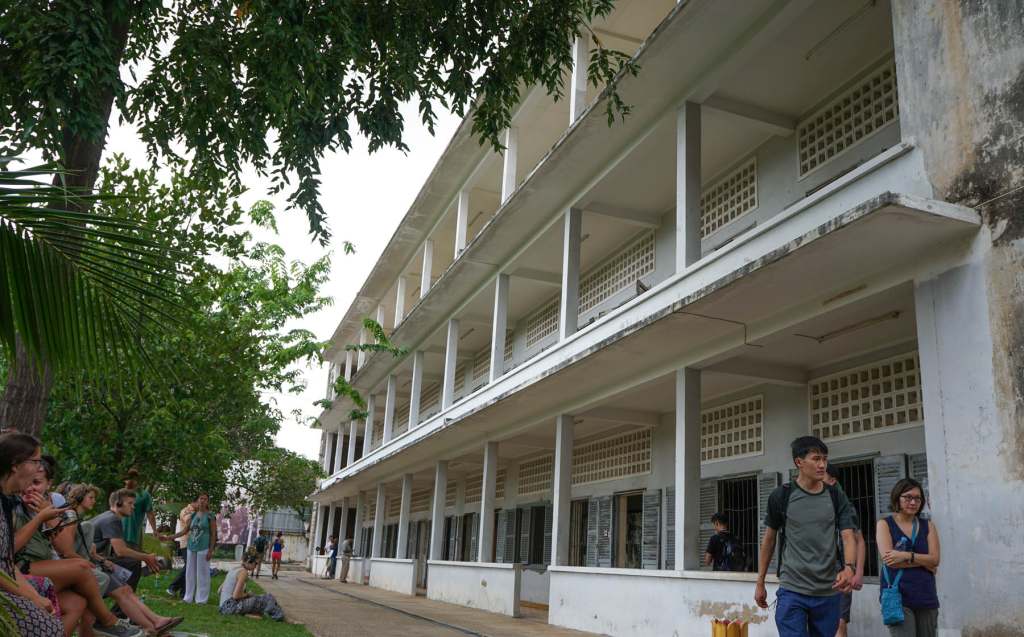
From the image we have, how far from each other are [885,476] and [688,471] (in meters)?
2.00

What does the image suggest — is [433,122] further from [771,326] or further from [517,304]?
[517,304]

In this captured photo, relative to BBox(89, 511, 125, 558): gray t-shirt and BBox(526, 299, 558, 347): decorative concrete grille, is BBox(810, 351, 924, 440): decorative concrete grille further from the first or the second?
BBox(89, 511, 125, 558): gray t-shirt

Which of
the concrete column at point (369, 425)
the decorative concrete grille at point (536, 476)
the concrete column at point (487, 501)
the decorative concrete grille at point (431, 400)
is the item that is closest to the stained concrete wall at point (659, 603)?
the concrete column at point (487, 501)

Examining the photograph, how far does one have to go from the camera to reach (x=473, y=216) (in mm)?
20125

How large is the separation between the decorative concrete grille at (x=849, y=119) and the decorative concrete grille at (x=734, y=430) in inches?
127

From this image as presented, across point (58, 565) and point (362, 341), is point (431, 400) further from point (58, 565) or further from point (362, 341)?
point (58, 565)

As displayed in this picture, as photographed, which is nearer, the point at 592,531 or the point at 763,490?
the point at 763,490

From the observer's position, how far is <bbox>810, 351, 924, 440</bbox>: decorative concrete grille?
29.4ft

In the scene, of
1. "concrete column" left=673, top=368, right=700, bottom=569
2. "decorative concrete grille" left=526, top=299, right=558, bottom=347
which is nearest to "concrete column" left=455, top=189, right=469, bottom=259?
"decorative concrete grille" left=526, top=299, right=558, bottom=347

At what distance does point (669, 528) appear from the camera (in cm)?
1271

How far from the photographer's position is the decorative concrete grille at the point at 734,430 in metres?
11.2

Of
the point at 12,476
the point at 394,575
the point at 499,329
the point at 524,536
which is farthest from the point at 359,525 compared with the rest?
the point at 12,476

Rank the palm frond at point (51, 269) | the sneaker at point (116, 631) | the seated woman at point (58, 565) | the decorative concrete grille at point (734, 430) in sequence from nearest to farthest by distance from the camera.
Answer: the palm frond at point (51, 269), the seated woman at point (58, 565), the sneaker at point (116, 631), the decorative concrete grille at point (734, 430)

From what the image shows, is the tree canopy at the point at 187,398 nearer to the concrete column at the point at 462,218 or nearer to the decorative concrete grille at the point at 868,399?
the concrete column at the point at 462,218
